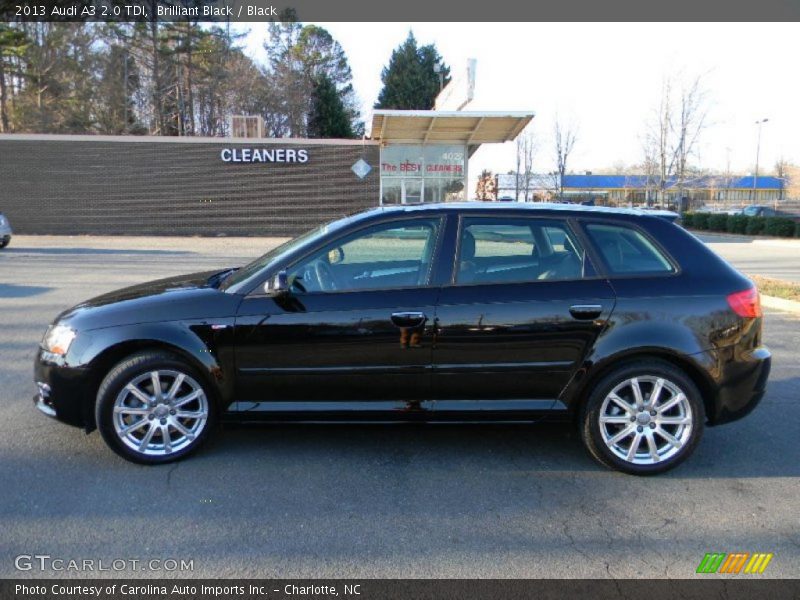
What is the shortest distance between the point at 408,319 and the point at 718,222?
31892 millimetres

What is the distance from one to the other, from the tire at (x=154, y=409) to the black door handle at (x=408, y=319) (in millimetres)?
1274

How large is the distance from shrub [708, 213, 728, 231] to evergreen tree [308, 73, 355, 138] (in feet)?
88.8

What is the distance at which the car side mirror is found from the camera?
11.9ft

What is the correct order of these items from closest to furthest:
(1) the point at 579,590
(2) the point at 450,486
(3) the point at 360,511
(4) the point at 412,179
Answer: (1) the point at 579,590 → (3) the point at 360,511 → (2) the point at 450,486 → (4) the point at 412,179

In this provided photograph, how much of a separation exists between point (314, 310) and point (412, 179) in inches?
914

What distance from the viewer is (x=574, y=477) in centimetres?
368

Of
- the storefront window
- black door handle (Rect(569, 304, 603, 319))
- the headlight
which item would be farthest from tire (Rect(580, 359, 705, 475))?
the storefront window

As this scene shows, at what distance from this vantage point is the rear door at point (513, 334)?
12.1 ft

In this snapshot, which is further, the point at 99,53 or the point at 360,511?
the point at 99,53

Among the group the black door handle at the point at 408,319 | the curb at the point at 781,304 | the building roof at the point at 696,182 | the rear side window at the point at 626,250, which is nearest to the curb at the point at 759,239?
the curb at the point at 781,304

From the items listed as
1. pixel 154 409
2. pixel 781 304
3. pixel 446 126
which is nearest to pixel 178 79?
pixel 446 126

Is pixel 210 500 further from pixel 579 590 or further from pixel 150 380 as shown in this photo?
pixel 579 590

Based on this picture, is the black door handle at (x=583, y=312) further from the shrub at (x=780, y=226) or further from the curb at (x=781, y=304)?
the shrub at (x=780, y=226)

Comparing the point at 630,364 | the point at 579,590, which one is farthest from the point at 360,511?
the point at 630,364
